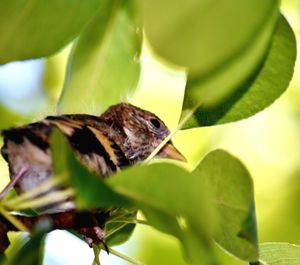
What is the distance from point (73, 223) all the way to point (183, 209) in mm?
493

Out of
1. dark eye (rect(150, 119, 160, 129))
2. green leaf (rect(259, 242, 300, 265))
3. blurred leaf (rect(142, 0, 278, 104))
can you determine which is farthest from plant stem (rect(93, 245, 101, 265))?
dark eye (rect(150, 119, 160, 129))

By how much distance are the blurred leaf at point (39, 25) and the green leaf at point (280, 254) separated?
0.78 meters

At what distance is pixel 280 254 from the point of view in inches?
81.0

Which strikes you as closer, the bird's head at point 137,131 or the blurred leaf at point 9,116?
the bird's head at point 137,131

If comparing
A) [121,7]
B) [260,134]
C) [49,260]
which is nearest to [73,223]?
[121,7]

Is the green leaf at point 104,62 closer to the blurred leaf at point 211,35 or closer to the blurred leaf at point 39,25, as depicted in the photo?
the blurred leaf at point 39,25

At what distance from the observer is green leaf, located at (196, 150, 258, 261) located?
158 centimetres

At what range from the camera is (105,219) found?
6.08 feet

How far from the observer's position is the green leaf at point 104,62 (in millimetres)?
2373

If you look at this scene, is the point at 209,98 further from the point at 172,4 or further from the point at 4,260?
the point at 4,260

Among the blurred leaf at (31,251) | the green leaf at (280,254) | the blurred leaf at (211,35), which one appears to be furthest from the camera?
the green leaf at (280,254)

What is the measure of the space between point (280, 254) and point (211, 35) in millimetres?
861

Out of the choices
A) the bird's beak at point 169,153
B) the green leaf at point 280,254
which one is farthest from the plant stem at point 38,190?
the bird's beak at point 169,153

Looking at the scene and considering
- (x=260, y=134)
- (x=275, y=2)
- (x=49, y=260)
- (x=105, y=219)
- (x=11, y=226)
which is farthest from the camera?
(x=260, y=134)
